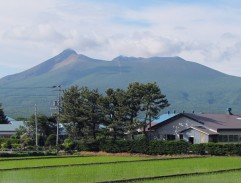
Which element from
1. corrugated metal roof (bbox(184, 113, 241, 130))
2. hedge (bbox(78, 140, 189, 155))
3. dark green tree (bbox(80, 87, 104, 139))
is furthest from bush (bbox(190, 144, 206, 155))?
dark green tree (bbox(80, 87, 104, 139))

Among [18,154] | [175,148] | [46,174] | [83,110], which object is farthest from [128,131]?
[46,174]

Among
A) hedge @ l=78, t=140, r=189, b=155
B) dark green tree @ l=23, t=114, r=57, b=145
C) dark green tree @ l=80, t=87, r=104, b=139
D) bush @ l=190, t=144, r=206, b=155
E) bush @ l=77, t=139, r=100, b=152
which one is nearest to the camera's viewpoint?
bush @ l=190, t=144, r=206, b=155

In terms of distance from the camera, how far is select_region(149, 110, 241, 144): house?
44.5m

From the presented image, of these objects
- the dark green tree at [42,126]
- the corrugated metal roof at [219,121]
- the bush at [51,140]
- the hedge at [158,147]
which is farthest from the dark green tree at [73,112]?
the corrugated metal roof at [219,121]

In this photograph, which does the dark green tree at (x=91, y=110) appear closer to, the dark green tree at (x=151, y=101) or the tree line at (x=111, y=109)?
the tree line at (x=111, y=109)

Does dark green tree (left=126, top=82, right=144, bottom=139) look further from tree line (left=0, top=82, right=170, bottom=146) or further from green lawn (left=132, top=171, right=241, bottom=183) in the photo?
green lawn (left=132, top=171, right=241, bottom=183)

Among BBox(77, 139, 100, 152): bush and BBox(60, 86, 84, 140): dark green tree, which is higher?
BBox(60, 86, 84, 140): dark green tree

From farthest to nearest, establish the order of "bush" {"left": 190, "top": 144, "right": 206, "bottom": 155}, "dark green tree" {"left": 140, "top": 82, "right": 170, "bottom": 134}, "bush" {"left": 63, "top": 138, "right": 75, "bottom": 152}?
"dark green tree" {"left": 140, "top": 82, "right": 170, "bottom": 134} → "bush" {"left": 63, "top": 138, "right": 75, "bottom": 152} → "bush" {"left": 190, "top": 144, "right": 206, "bottom": 155}

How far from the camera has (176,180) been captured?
1897 cm

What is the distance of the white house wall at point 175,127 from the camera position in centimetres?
4700

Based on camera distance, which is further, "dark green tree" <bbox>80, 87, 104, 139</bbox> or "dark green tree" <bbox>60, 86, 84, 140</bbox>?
"dark green tree" <bbox>60, 86, 84, 140</bbox>

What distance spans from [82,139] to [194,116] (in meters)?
10.6

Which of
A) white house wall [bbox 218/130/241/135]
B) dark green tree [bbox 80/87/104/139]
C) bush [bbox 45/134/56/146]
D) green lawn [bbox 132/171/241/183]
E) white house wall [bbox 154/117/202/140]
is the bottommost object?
green lawn [bbox 132/171/241/183]

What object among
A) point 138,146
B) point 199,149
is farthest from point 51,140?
point 199,149
